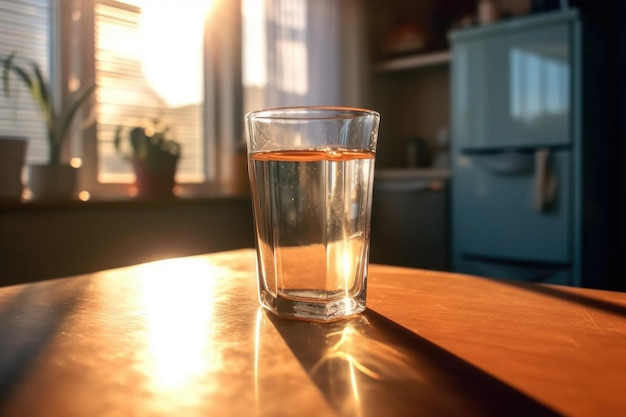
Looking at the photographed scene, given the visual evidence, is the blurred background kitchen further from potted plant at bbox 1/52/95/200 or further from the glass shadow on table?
the glass shadow on table

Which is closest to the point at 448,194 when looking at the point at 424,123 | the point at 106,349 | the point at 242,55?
the point at 424,123

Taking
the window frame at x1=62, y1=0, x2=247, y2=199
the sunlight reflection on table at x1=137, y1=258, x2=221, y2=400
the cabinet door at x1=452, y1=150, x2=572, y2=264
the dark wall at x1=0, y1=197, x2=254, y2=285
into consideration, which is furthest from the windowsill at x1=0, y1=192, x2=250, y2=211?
the sunlight reflection on table at x1=137, y1=258, x2=221, y2=400

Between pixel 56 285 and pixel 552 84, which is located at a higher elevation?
pixel 552 84

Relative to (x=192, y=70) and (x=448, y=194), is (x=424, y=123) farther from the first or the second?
(x=192, y=70)

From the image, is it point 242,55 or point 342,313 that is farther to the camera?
point 242,55

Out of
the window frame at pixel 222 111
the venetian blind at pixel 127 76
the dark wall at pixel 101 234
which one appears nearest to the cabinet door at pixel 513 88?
the window frame at pixel 222 111

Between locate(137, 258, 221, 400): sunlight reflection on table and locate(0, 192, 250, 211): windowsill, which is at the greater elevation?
locate(0, 192, 250, 211): windowsill

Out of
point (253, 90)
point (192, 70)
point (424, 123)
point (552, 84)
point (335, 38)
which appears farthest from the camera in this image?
point (424, 123)
